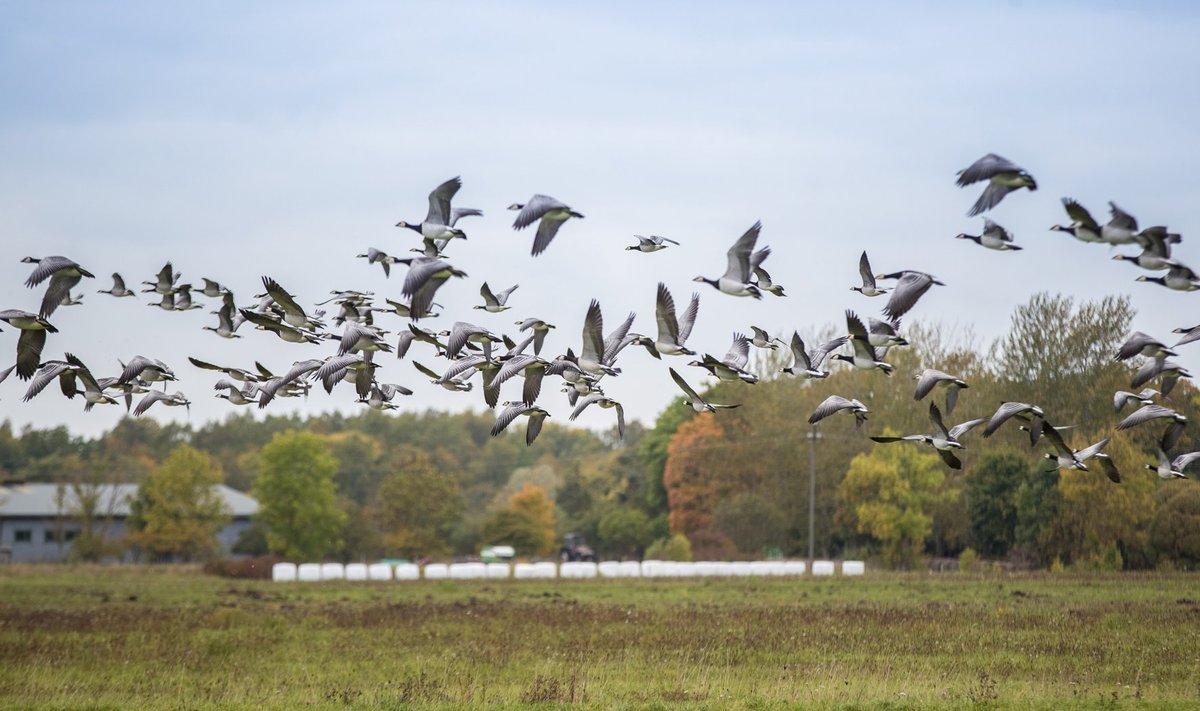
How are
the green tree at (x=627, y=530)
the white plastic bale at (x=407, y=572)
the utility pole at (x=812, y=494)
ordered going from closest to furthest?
the white plastic bale at (x=407, y=572)
the utility pole at (x=812, y=494)
the green tree at (x=627, y=530)

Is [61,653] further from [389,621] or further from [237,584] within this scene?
[237,584]

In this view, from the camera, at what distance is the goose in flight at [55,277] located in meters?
19.0

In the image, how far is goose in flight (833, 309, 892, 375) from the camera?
17.5m

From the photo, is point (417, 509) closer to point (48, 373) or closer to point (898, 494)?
point (898, 494)

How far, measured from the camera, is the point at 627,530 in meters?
90.0

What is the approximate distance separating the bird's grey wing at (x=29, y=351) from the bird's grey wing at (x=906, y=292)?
42.3 feet

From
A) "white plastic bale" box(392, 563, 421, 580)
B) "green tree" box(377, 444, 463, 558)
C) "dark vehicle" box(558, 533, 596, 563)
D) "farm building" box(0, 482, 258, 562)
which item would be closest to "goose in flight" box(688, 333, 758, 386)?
"white plastic bale" box(392, 563, 421, 580)

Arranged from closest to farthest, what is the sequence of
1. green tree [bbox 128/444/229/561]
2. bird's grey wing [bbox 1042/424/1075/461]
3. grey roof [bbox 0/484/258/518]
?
bird's grey wing [bbox 1042/424/1075/461], green tree [bbox 128/444/229/561], grey roof [bbox 0/484/258/518]

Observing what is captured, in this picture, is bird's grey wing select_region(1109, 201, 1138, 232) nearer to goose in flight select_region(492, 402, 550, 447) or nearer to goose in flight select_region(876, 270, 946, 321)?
goose in flight select_region(876, 270, 946, 321)

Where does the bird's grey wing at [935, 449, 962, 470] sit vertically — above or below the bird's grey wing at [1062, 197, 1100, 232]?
below

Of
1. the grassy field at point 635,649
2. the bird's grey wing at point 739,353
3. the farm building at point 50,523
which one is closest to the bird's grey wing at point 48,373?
the grassy field at point 635,649

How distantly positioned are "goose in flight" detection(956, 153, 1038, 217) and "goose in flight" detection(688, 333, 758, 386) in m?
4.85

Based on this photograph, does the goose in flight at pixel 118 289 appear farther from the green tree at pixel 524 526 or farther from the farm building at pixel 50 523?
the farm building at pixel 50 523

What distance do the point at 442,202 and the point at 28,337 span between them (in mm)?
6921
